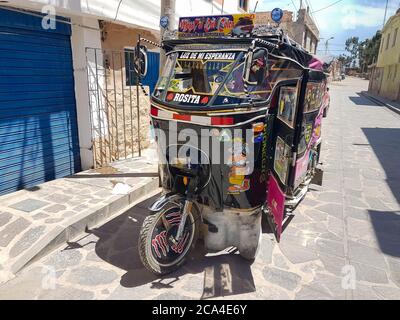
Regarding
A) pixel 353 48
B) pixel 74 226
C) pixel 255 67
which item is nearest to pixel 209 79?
pixel 255 67

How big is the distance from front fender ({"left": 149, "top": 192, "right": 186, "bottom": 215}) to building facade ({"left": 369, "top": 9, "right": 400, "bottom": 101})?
28.4 meters

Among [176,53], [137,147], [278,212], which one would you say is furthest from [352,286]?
[137,147]

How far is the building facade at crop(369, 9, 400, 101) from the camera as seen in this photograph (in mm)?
26859

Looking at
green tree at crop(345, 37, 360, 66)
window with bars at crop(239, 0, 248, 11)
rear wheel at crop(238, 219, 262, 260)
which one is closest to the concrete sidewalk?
rear wheel at crop(238, 219, 262, 260)

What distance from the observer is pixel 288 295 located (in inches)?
139

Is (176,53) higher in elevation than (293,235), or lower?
higher

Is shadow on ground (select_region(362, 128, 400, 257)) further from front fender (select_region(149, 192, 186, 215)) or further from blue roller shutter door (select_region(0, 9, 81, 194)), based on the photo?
blue roller shutter door (select_region(0, 9, 81, 194))

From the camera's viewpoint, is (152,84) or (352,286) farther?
(152,84)

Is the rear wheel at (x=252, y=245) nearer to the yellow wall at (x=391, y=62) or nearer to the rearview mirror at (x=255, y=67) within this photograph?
the rearview mirror at (x=255, y=67)

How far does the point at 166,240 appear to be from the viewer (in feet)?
12.7

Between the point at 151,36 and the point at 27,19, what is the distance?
389 cm

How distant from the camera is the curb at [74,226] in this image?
391 cm

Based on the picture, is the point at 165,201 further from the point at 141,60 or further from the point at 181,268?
the point at 141,60
